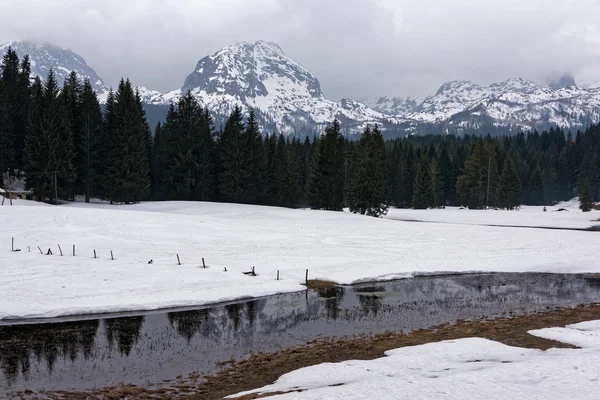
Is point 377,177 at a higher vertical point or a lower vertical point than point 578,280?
higher

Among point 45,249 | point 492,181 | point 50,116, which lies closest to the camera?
point 45,249

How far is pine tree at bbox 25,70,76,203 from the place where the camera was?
2431 inches

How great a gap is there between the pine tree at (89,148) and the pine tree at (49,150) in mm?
3201

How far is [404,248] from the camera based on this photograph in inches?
1722

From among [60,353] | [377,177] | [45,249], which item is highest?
[377,177]

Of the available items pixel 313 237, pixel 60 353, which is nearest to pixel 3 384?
pixel 60 353

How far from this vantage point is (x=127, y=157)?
68.2 meters

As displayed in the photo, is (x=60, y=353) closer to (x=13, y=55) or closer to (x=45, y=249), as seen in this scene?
(x=45, y=249)

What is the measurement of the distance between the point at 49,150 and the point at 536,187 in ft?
421

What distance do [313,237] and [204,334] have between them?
88.8 ft

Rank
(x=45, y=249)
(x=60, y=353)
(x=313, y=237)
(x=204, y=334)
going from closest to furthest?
(x=60, y=353) < (x=204, y=334) < (x=45, y=249) < (x=313, y=237)

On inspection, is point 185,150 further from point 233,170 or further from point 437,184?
point 437,184

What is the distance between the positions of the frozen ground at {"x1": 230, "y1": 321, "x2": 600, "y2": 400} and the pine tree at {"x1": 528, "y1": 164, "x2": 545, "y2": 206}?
131 m

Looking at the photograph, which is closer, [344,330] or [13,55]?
[344,330]
